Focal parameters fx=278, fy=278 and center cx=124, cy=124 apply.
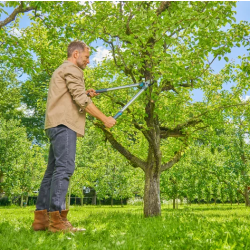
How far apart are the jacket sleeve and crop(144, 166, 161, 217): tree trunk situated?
6.31 metres

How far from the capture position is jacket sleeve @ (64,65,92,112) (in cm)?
423

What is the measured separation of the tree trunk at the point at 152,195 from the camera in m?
9.77

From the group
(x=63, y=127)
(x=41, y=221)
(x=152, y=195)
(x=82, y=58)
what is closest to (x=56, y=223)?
(x=41, y=221)

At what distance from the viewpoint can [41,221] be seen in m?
4.53

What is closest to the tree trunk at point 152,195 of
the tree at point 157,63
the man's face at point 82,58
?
the tree at point 157,63

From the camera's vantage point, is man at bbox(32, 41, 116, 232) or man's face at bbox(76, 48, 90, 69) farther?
man's face at bbox(76, 48, 90, 69)

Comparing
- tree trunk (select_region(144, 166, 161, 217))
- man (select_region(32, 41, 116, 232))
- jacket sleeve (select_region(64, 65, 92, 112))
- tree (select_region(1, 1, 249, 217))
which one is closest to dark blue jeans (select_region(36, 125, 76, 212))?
man (select_region(32, 41, 116, 232))

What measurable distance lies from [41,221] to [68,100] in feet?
6.61

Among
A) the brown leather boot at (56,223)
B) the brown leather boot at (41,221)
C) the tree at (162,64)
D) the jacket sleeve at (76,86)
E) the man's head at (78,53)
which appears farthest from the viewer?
the tree at (162,64)

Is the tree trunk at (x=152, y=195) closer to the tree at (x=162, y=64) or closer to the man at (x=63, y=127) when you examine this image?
the tree at (x=162, y=64)

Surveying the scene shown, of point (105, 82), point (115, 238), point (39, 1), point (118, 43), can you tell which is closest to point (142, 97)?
point (118, 43)

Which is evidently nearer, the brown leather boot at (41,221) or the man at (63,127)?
the man at (63,127)

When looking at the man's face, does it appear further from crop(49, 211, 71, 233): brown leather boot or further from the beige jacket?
crop(49, 211, 71, 233): brown leather boot

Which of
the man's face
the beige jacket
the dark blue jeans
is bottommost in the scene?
the dark blue jeans
